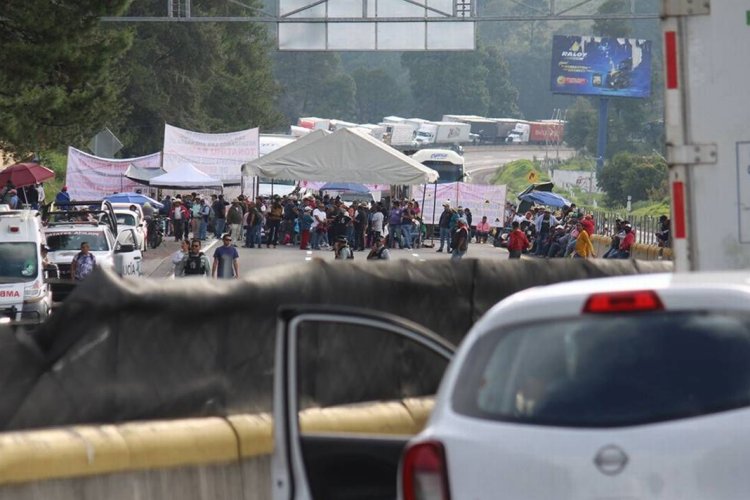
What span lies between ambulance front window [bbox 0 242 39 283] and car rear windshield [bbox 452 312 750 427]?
18489 millimetres

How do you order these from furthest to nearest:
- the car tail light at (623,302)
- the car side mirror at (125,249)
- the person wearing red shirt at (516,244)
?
the person wearing red shirt at (516,244) < the car side mirror at (125,249) < the car tail light at (623,302)

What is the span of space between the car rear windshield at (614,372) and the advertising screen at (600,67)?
114293 mm

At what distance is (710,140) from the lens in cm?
805

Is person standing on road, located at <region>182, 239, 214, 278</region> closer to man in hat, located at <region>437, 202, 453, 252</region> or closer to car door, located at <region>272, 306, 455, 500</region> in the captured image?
car door, located at <region>272, 306, 455, 500</region>

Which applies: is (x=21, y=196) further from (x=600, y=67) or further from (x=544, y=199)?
(x=600, y=67)

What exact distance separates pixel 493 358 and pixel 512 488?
0.49 meters

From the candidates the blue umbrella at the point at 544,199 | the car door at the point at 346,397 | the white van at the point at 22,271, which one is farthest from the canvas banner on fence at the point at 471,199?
the car door at the point at 346,397

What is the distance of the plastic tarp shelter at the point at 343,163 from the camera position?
3678 cm

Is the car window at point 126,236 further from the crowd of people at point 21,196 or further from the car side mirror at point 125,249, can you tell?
the crowd of people at point 21,196

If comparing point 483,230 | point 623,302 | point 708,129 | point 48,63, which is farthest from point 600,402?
point 483,230

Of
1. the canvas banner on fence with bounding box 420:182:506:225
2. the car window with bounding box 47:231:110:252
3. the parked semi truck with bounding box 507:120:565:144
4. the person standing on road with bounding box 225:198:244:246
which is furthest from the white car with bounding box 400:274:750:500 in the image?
the parked semi truck with bounding box 507:120:565:144

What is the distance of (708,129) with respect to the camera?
806 centimetres

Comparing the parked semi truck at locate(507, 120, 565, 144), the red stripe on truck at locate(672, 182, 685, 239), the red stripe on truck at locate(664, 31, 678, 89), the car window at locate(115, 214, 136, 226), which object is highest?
the parked semi truck at locate(507, 120, 565, 144)

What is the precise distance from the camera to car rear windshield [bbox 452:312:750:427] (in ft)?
15.2
